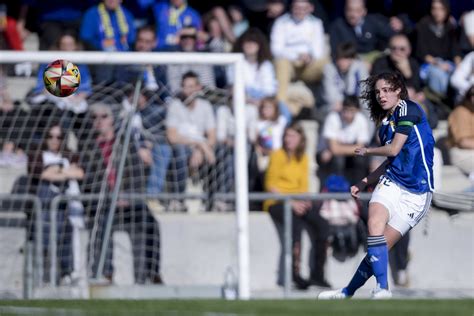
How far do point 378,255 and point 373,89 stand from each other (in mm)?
1360

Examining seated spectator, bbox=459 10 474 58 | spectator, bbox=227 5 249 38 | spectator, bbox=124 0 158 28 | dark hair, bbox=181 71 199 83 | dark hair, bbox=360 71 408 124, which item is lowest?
dark hair, bbox=360 71 408 124

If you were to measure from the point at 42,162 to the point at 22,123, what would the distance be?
0.51 metres

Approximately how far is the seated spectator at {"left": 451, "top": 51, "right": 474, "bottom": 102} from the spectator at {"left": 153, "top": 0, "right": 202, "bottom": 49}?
11.3ft

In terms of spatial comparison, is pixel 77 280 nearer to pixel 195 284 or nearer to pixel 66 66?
pixel 195 284

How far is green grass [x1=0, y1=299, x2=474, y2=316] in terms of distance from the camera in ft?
26.5

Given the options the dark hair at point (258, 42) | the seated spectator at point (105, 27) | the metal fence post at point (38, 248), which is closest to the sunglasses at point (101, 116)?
the metal fence post at point (38, 248)

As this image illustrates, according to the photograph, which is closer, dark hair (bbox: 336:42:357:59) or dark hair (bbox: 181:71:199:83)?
dark hair (bbox: 181:71:199:83)

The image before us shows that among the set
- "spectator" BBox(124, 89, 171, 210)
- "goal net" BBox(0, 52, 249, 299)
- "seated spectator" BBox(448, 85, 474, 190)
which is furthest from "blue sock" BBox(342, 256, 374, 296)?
"seated spectator" BBox(448, 85, 474, 190)

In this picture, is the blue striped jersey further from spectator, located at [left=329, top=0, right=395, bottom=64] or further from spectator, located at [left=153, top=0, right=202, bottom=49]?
spectator, located at [left=153, top=0, right=202, bottom=49]

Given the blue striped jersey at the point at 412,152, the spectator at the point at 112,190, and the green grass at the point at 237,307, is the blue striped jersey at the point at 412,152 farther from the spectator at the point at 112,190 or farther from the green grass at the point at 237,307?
the spectator at the point at 112,190

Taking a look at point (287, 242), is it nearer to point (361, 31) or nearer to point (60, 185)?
point (60, 185)

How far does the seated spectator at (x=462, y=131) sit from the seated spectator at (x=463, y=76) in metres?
0.46

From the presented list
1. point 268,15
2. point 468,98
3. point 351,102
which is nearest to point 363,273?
point 351,102

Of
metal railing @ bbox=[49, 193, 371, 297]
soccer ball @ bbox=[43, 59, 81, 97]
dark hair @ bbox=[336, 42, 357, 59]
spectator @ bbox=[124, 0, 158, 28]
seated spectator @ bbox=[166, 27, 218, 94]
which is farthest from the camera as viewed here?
spectator @ bbox=[124, 0, 158, 28]
